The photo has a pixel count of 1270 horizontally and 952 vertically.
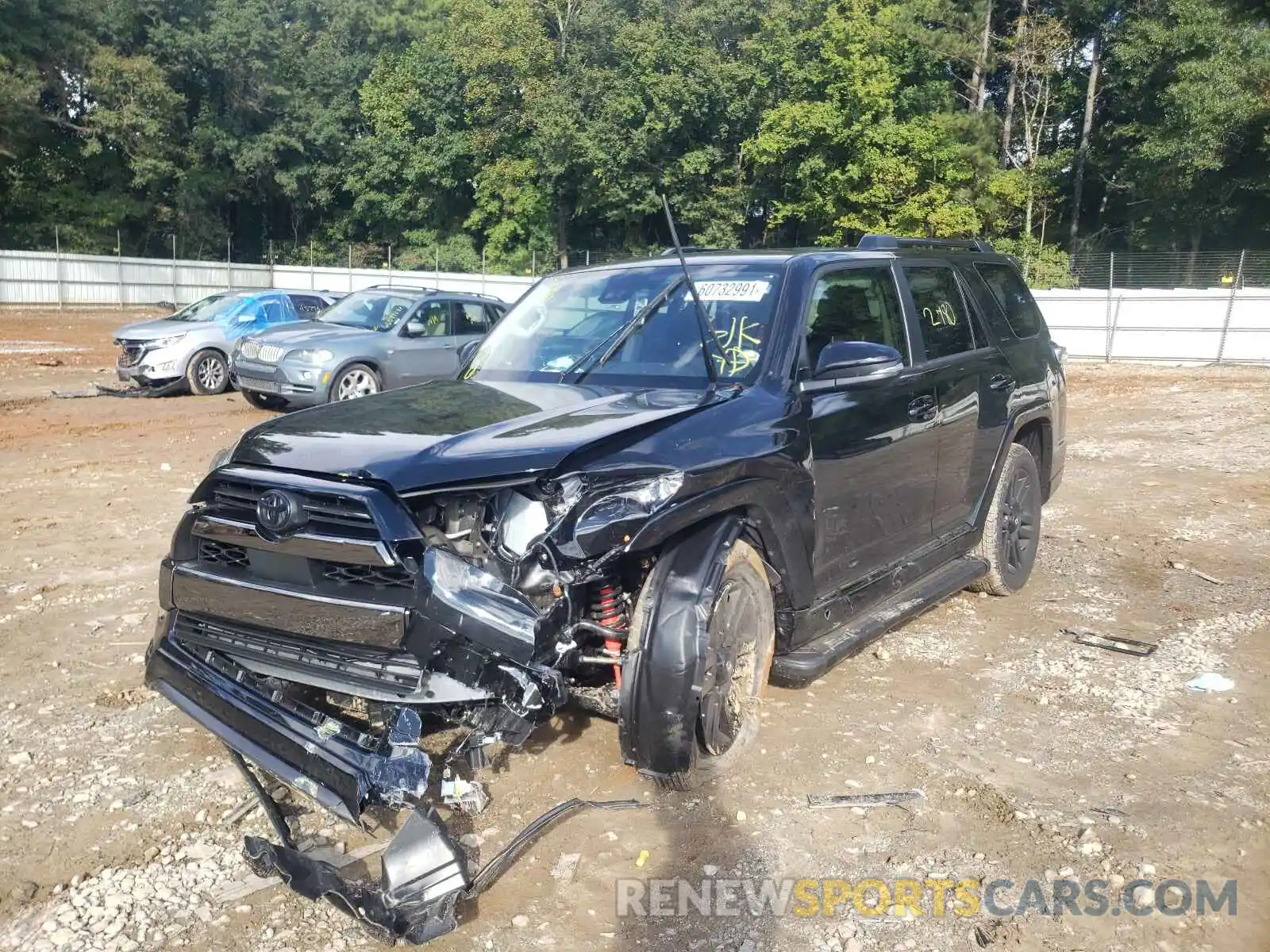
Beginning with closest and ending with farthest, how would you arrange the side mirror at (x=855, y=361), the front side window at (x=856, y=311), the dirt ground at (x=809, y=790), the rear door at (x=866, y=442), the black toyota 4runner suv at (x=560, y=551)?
1. the dirt ground at (x=809, y=790)
2. the black toyota 4runner suv at (x=560, y=551)
3. the side mirror at (x=855, y=361)
4. the rear door at (x=866, y=442)
5. the front side window at (x=856, y=311)

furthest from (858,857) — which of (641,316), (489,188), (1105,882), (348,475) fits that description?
(489,188)

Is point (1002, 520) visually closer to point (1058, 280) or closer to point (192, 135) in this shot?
point (1058, 280)

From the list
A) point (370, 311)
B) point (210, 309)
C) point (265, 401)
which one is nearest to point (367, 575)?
point (370, 311)

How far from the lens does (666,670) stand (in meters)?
3.32

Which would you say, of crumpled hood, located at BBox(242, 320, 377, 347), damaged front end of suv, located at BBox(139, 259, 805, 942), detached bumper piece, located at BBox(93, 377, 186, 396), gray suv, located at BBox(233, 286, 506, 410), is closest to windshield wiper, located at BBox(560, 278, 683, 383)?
damaged front end of suv, located at BBox(139, 259, 805, 942)

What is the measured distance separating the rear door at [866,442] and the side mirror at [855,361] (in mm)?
83

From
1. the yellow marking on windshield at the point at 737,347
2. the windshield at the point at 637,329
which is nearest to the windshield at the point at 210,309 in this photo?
the windshield at the point at 637,329

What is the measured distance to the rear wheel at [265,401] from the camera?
14.0 metres

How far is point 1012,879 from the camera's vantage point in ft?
10.6

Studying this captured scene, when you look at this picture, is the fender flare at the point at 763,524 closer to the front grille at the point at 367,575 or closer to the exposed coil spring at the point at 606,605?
the exposed coil spring at the point at 606,605

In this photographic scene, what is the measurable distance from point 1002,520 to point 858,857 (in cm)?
311

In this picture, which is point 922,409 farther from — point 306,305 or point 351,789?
point 306,305

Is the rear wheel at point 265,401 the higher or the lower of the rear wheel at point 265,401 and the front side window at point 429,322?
the lower

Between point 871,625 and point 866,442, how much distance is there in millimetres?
787
